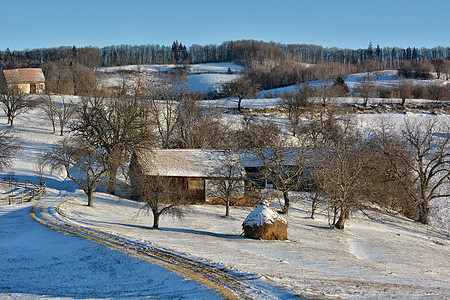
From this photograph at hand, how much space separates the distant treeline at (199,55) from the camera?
537 feet

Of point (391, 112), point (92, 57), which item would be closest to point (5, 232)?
point (391, 112)

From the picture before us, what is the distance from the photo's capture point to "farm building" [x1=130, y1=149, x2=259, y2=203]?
103 feet

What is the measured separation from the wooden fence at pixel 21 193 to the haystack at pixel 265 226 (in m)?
16.8

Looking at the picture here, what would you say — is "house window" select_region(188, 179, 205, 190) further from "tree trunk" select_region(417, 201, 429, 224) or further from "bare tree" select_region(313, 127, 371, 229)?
"tree trunk" select_region(417, 201, 429, 224)

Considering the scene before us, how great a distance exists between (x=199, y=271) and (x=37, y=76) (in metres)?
81.2

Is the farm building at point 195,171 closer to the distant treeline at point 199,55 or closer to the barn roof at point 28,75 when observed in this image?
the barn roof at point 28,75

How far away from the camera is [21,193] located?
30.9m

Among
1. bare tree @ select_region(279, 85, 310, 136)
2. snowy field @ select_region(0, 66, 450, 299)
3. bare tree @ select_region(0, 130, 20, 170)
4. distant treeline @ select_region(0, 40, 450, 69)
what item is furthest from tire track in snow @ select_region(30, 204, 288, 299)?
distant treeline @ select_region(0, 40, 450, 69)

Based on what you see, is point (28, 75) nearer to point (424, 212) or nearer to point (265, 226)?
point (265, 226)

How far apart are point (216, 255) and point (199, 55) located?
→ 177 m

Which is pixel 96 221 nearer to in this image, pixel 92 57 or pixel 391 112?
pixel 391 112

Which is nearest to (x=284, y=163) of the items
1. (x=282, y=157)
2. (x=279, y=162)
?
(x=282, y=157)

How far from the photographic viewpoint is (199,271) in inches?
482

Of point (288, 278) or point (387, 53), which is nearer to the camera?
point (288, 278)
